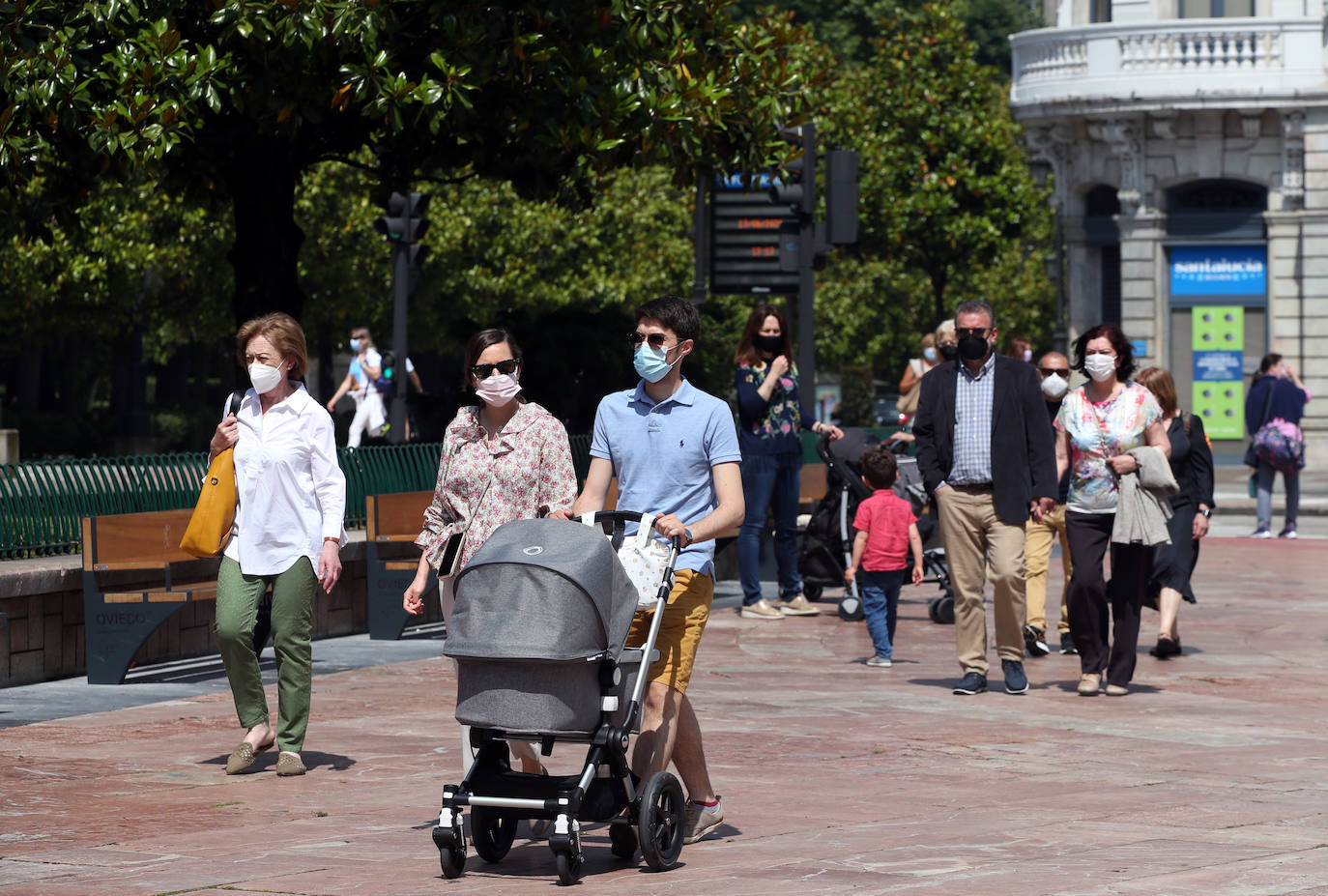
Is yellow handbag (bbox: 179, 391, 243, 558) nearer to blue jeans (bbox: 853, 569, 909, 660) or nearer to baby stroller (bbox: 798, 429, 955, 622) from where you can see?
blue jeans (bbox: 853, 569, 909, 660)

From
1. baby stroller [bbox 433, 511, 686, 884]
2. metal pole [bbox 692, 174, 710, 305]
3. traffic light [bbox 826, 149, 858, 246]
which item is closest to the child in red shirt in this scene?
traffic light [bbox 826, 149, 858, 246]

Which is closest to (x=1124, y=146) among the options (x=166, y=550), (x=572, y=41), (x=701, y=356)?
(x=701, y=356)

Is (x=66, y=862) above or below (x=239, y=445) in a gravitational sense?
below

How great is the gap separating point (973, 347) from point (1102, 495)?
1007 millimetres

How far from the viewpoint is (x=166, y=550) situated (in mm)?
11578

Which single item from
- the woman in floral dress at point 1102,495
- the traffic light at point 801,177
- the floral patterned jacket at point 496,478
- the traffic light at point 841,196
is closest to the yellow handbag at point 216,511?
the floral patterned jacket at point 496,478

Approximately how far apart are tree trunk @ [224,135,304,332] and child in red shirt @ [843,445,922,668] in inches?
203

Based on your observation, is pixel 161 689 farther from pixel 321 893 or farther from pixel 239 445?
pixel 321 893

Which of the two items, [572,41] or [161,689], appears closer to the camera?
[161,689]

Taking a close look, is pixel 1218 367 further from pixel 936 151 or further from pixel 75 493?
pixel 75 493

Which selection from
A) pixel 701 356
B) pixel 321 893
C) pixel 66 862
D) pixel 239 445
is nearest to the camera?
pixel 321 893

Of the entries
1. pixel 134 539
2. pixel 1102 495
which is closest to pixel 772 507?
pixel 1102 495

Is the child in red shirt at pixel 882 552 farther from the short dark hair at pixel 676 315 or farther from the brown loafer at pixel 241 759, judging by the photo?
the short dark hair at pixel 676 315

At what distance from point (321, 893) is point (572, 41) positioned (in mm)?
9234
